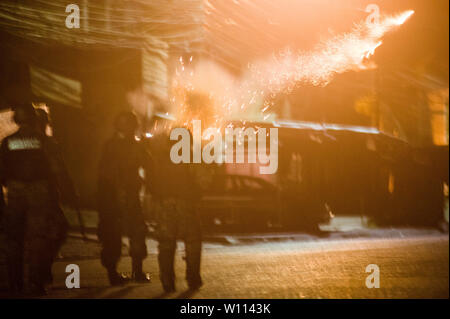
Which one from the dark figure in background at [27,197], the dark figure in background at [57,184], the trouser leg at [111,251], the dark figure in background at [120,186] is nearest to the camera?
the dark figure in background at [27,197]

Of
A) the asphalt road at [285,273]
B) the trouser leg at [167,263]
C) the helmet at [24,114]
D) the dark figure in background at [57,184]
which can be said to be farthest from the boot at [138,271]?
the helmet at [24,114]

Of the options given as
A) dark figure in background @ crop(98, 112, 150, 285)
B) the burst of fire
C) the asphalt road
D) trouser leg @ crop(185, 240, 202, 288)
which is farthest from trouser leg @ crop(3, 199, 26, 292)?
the burst of fire

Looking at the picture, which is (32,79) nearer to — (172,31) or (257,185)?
(172,31)

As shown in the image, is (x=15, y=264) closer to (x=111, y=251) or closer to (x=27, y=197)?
(x=27, y=197)

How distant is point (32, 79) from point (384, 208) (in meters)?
11.9

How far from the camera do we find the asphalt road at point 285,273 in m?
5.11

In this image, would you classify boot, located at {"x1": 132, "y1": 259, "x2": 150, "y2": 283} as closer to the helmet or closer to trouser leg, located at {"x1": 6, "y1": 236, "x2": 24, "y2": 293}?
trouser leg, located at {"x1": 6, "y1": 236, "x2": 24, "y2": 293}

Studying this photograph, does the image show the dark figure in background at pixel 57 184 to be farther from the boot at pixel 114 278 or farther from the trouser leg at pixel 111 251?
the boot at pixel 114 278

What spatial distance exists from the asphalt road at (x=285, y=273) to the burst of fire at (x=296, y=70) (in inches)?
87.7

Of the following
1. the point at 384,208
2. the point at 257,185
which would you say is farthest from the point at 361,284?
the point at 384,208

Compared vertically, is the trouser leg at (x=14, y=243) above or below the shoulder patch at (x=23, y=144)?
below

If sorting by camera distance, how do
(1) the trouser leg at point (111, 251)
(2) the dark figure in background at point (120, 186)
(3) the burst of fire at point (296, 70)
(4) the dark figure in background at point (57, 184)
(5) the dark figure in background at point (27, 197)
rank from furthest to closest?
1. (3) the burst of fire at point (296, 70)
2. (1) the trouser leg at point (111, 251)
3. (2) the dark figure in background at point (120, 186)
4. (4) the dark figure in background at point (57, 184)
5. (5) the dark figure in background at point (27, 197)

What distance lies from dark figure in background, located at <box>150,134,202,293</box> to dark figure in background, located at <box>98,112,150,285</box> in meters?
0.19

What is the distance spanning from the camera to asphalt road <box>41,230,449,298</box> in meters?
5.11
